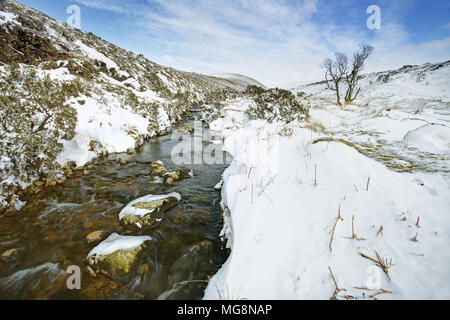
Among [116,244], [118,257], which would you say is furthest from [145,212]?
[118,257]

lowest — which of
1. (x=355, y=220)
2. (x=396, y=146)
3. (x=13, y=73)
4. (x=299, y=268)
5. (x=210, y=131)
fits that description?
(x=299, y=268)

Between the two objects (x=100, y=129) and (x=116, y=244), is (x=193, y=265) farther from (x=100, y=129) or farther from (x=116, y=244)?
(x=100, y=129)

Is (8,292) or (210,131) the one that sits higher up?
(210,131)

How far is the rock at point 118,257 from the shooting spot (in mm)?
2836

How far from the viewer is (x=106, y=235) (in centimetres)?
362

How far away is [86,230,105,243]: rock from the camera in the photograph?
3.49 metres

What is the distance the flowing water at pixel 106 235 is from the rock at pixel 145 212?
0.50 ft

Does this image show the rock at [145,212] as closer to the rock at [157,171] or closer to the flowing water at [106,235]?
the flowing water at [106,235]

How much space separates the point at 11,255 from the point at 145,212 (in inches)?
88.0

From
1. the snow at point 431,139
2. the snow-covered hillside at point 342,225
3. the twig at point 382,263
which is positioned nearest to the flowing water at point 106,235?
the snow-covered hillside at point 342,225

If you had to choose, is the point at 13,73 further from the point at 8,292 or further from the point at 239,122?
the point at 239,122

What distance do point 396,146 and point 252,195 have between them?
3800 mm

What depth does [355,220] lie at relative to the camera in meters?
2.12

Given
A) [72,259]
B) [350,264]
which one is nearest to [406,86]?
[350,264]
